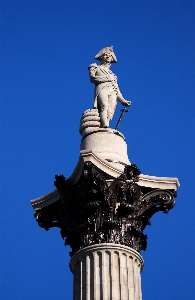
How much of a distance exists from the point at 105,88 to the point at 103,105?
0.91 m

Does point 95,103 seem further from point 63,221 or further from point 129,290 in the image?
point 129,290

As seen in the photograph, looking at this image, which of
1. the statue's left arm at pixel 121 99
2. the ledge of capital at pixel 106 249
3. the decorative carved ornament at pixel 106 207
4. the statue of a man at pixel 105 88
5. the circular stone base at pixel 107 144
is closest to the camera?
the ledge of capital at pixel 106 249

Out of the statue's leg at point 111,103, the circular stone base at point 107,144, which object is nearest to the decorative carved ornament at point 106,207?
the circular stone base at point 107,144

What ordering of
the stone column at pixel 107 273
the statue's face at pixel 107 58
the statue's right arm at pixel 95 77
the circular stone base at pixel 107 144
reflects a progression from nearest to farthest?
the stone column at pixel 107 273
the circular stone base at pixel 107 144
the statue's right arm at pixel 95 77
the statue's face at pixel 107 58

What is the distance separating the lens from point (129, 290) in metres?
23.5

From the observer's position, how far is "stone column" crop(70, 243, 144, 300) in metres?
23.4

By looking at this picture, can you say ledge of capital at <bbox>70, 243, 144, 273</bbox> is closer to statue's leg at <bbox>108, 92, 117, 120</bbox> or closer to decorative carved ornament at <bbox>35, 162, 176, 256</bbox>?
decorative carved ornament at <bbox>35, 162, 176, 256</bbox>

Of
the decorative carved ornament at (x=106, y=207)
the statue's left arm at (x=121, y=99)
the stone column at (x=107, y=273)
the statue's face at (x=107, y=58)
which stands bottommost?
the stone column at (x=107, y=273)

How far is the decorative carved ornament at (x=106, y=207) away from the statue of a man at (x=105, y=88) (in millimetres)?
3787

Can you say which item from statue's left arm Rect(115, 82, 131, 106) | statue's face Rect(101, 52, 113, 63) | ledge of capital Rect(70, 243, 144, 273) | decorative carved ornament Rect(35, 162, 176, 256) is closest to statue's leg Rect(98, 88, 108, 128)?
statue's left arm Rect(115, 82, 131, 106)

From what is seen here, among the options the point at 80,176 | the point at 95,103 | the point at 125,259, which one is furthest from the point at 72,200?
the point at 95,103

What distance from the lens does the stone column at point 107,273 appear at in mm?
23391

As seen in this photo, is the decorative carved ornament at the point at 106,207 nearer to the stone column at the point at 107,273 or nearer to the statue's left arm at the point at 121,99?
the stone column at the point at 107,273

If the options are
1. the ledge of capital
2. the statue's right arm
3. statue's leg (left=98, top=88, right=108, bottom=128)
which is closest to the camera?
the ledge of capital
